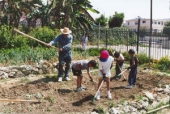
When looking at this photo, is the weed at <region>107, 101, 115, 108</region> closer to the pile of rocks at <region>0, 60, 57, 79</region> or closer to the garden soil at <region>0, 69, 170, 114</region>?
the garden soil at <region>0, 69, 170, 114</region>

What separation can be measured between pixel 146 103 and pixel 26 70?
4256mm

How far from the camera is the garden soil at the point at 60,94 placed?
5930 millimetres

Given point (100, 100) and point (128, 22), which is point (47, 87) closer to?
point (100, 100)

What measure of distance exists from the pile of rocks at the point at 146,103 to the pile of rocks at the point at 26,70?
367cm

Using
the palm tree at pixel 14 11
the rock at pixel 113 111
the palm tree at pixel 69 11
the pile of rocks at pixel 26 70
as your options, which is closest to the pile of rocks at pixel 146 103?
the rock at pixel 113 111

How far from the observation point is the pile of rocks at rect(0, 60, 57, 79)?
28.6ft

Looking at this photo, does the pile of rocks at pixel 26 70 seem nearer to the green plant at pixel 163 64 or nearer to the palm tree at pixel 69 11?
the green plant at pixel 163 64

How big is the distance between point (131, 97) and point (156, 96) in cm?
74

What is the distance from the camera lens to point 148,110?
6359 mm

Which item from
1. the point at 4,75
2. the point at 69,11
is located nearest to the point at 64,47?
the point at 4,75

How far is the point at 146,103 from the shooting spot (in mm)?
6406

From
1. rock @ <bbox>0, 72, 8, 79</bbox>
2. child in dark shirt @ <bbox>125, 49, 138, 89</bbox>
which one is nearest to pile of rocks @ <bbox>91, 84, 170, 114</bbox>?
child in dark shirt @ <bbox>125, 49, 138, 89</bbox>

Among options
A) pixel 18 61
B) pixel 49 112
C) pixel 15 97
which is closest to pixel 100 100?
pixel 49 112

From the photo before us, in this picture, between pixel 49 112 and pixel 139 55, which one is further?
pixel 139 55
